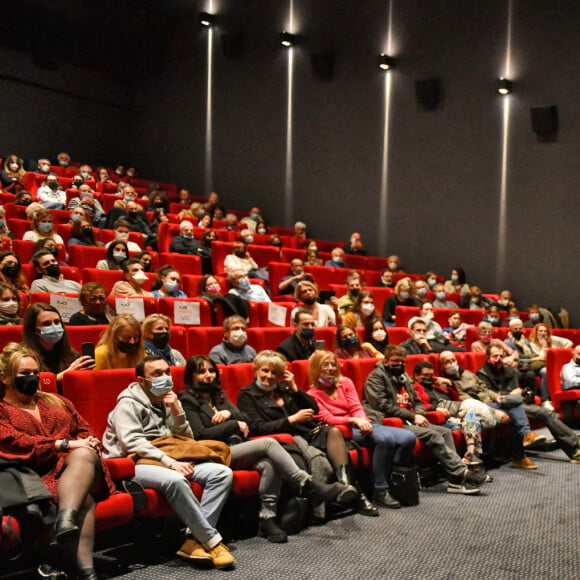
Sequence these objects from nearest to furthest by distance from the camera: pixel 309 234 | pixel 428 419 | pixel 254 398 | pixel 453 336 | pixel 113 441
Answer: pixel 113 441 < pixel 254 398 < pixel 428 419 < pixel 453 336 < pixel 309 234

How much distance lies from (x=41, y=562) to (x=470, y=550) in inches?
53.2

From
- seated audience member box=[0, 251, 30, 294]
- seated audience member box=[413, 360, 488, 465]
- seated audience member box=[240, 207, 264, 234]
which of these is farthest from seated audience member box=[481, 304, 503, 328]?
seated audience member box=[0, 251, 30, 294]

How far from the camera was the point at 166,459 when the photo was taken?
2.40m

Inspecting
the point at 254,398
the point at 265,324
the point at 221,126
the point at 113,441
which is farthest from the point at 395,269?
the point at 113,441

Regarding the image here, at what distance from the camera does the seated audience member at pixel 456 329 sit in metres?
5.51

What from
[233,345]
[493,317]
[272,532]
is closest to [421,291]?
[493,317]

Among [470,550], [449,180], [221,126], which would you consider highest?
[221,126]

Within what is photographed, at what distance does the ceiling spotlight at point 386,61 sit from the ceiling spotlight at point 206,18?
2718mm

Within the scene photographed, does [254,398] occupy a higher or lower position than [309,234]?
lower

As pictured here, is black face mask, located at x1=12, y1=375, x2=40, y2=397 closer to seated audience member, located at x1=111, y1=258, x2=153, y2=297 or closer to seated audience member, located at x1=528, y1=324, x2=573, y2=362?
seated audience member, located at x1=111, y1=258, x2=153, y2=297

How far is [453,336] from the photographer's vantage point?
18.2 ft

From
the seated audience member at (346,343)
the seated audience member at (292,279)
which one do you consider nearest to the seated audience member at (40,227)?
the seated audience member at (292,279)

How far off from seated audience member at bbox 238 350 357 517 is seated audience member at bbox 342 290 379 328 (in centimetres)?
162

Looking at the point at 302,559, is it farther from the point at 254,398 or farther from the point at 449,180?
the point at 449,180
